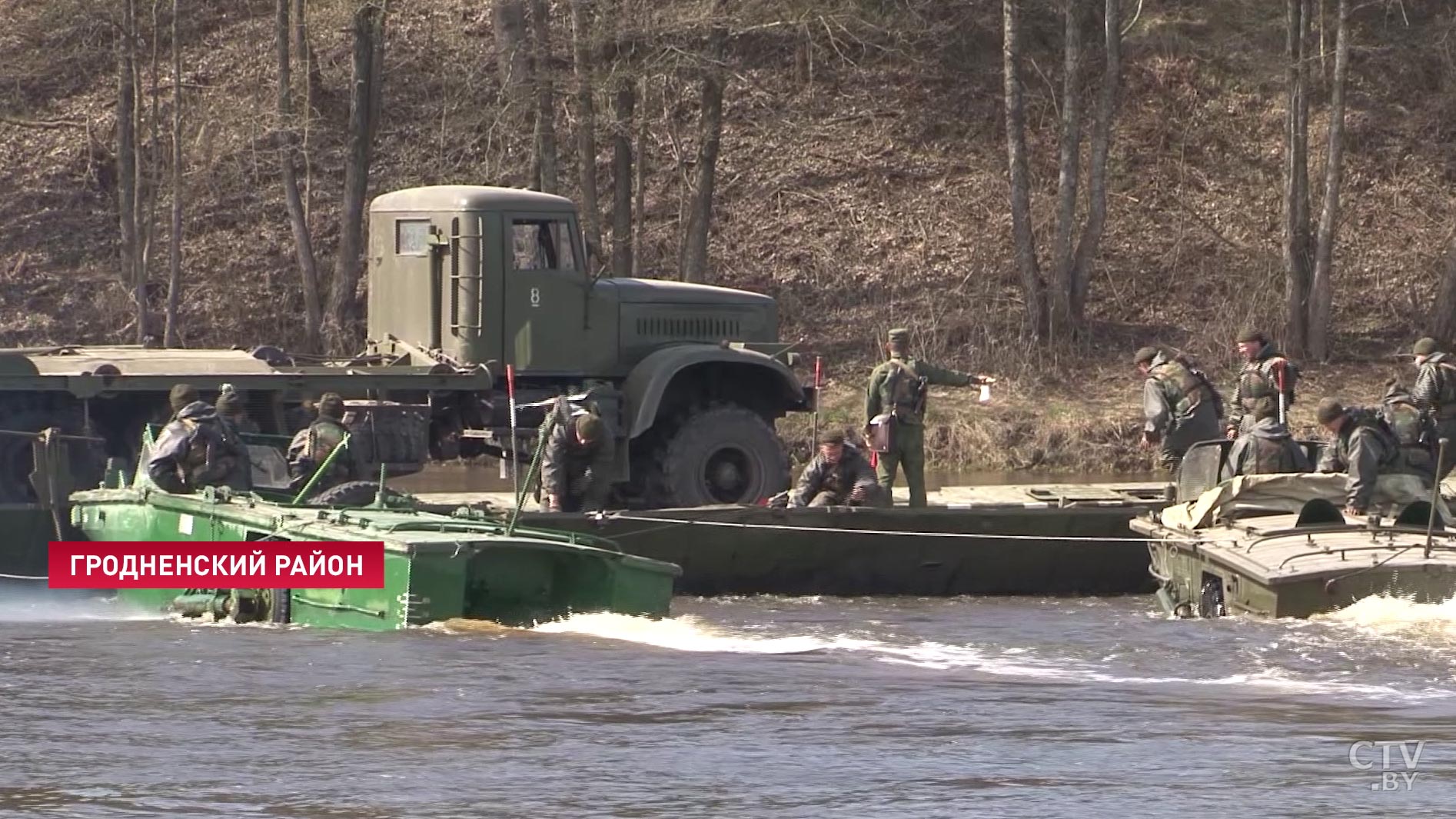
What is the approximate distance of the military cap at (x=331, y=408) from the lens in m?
17.4

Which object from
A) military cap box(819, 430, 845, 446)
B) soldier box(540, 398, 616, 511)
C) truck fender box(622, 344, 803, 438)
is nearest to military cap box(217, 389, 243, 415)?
soldier box(540, 398, 616, 511)

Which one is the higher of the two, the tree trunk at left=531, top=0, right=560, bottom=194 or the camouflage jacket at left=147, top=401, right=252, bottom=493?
the tree trunk at left=531, top=0, right=560, bottom=194

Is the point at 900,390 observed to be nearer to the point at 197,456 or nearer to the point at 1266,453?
the point at 1266,453

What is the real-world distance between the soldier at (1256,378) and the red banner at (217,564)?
6156 millimetres

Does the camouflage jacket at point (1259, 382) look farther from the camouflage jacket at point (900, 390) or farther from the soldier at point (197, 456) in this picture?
the soldier at point (197, 456)

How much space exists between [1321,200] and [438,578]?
65.9 feet

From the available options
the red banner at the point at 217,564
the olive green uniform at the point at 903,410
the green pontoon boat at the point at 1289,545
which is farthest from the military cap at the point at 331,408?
the green pontoon boat at the point at 1289,545

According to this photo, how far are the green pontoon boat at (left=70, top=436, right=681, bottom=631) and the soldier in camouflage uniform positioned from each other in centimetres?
262

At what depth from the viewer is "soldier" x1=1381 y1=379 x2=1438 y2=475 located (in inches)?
659

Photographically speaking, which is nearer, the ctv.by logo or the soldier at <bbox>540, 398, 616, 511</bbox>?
the ctv.by logo

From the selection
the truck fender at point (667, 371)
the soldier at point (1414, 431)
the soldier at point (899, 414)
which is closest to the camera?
the soldier at point (1414, 431)

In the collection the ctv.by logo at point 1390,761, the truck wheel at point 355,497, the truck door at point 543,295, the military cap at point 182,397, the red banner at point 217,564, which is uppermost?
the truck door at point 543,295

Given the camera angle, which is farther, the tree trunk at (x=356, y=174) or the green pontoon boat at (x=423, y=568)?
the tree trunk at (x=356, y=174)

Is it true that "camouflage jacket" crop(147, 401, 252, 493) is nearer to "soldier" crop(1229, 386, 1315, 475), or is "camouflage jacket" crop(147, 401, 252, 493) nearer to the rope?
the rope
